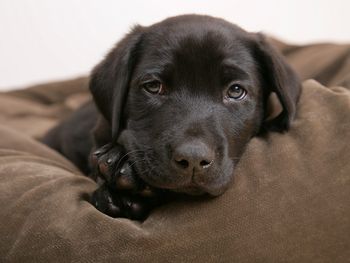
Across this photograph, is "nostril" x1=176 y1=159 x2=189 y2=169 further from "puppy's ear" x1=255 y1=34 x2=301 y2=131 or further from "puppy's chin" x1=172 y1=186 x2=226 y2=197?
"puppy's ear" x1=255 y1=34 x2=301 y2=131

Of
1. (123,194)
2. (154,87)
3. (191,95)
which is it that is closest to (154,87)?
(154,87)

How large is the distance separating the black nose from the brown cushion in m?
0.17

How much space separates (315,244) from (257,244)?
19cm

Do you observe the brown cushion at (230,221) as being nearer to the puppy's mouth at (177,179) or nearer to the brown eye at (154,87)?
the puppy's mouth at (177,179)

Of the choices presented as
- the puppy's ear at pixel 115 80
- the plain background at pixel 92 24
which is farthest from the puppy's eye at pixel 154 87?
the plain background at pixel 92 24

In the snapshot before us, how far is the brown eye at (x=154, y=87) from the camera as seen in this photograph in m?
1.86

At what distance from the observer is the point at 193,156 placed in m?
1.45

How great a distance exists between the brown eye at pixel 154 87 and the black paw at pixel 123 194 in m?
0.29

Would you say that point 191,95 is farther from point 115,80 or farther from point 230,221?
point 230,221

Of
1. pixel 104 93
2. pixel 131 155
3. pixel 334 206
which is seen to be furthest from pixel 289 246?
pixel 104 93

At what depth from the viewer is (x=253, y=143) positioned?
5.94ft

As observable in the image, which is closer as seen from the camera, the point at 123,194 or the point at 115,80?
the point at 123,194

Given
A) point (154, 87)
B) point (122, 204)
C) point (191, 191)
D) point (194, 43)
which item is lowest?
point (122, 204)

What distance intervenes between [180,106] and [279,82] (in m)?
0.42
